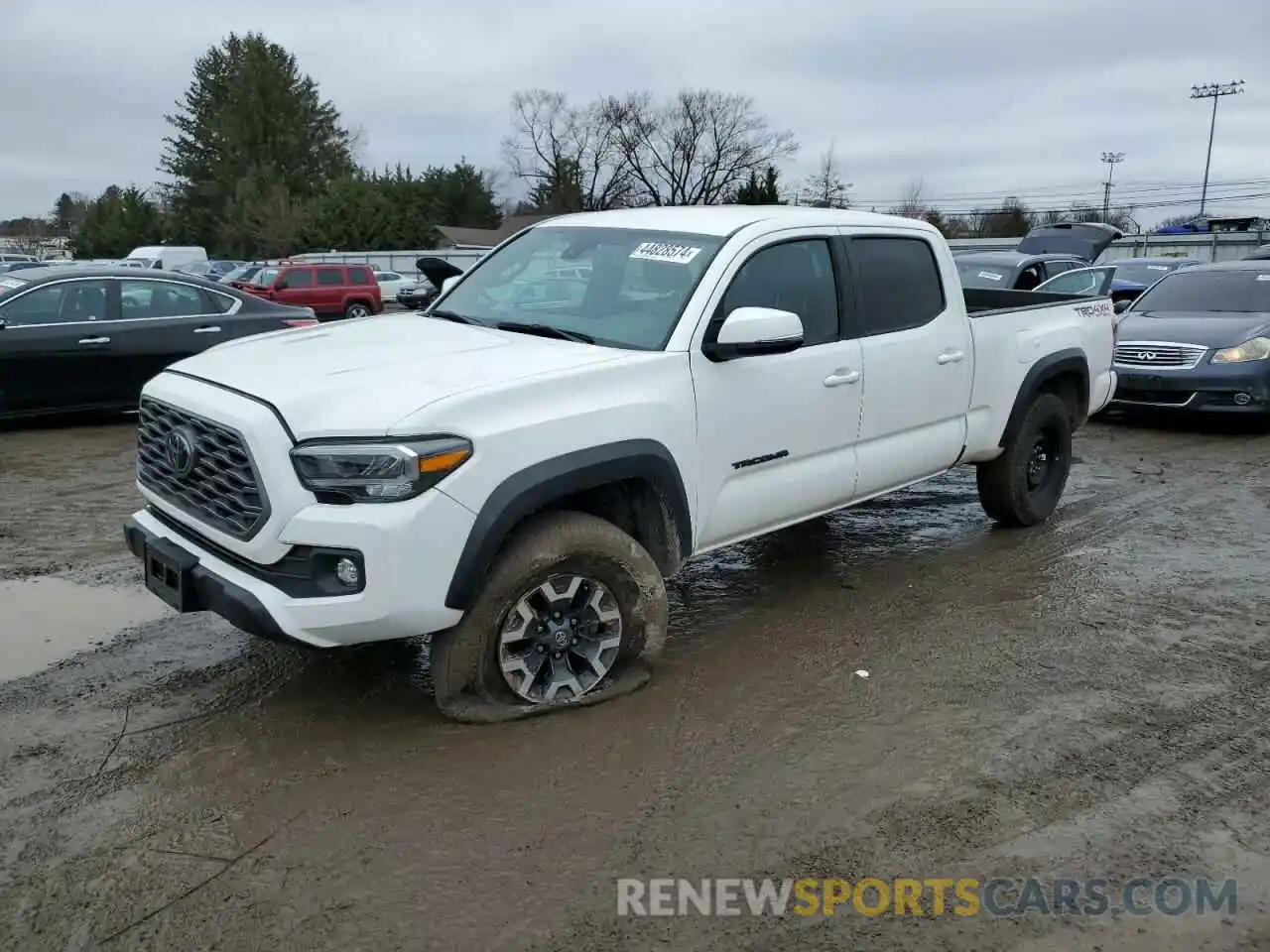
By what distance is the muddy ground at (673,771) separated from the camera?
9.78ft

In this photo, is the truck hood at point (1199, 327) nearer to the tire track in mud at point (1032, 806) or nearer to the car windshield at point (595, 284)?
the tire track in mud at point (1032, 806)

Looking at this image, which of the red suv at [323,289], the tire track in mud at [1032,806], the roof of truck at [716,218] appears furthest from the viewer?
the red suv at [323,289]

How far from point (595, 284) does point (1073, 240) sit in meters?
17.5

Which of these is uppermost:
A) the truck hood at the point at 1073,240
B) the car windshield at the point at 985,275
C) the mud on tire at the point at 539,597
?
the truck hood at the point at 1073,240

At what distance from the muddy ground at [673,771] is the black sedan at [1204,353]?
15.1ft

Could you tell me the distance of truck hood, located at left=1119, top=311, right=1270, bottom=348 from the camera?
10156 millimetres

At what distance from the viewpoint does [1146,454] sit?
30.8 ft

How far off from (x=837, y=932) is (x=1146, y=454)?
765 centimetres

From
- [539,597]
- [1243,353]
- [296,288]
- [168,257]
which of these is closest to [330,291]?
[296,288]

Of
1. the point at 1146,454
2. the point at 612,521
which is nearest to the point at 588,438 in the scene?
the point at 612,521

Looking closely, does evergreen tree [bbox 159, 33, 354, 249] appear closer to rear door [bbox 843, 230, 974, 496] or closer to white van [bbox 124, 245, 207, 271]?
white van [bbox 124, 245, 207, 271]

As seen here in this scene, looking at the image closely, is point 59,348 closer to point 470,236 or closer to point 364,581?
point 364,581

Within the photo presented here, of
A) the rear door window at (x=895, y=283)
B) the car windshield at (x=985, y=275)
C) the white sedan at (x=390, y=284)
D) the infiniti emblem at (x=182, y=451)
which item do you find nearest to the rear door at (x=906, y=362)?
the rear door window at (x=895, y=283)

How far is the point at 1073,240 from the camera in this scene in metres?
19.9
